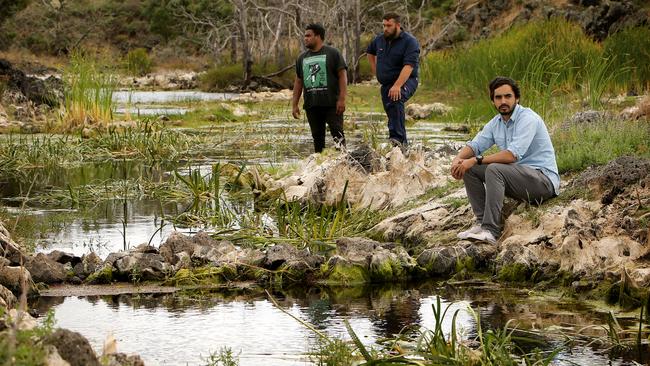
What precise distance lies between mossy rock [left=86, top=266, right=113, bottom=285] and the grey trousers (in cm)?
274

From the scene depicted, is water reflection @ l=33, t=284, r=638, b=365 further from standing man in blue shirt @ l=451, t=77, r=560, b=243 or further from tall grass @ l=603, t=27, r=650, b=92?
tall grass @ l=603, t=27, r=650, b=92

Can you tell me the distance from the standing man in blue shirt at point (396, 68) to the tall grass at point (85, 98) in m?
8.00

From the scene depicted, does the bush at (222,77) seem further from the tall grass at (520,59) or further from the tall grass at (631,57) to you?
the tall grass at (631,57)

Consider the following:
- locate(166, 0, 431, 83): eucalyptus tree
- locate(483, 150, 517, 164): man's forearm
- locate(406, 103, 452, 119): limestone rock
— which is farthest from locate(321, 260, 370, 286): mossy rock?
locate(166, 0, 431, 83): eucalyptus tree

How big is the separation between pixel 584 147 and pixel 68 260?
467 cm

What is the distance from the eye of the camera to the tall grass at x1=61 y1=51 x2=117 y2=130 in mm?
20734

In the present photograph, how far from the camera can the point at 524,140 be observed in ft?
30.1

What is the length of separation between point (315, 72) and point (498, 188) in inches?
194

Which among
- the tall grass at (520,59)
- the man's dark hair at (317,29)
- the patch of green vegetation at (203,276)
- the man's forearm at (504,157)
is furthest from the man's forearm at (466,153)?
the tall grass at (520,59)

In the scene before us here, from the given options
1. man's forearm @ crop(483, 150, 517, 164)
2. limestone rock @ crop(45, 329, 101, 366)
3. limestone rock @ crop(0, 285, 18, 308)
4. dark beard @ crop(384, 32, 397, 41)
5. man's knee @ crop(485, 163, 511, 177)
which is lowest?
limestone rock @ crop(0, 285, 18, 308)

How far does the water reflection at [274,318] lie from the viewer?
6629mm

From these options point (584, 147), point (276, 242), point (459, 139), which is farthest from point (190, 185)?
point (459, 139)

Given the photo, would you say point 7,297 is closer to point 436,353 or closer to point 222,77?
point 436,353

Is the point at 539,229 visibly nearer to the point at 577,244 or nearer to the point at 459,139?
the point at 577,244
